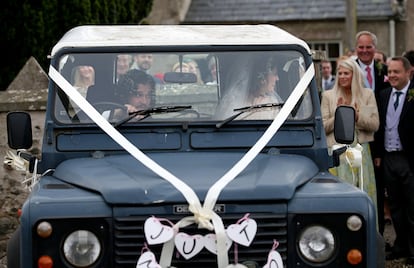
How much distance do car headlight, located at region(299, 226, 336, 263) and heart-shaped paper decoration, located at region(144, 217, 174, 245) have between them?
70cm

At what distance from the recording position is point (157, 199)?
5.22 m

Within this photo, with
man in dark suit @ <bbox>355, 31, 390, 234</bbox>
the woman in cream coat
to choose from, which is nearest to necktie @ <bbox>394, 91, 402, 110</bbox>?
the woman in cream coat

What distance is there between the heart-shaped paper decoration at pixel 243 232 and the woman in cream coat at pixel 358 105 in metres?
3.63

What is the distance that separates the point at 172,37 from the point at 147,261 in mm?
1935

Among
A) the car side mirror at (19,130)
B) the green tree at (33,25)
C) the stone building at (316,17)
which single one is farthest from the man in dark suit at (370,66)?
the stone building at (316,17)

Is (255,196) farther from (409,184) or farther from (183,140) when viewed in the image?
(409,184)

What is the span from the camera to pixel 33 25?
14070mm

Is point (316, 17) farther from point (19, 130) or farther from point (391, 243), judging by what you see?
point (19, 130)

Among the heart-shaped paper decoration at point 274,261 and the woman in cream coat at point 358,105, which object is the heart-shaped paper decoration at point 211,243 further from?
the woman in cream coat at point 358,105

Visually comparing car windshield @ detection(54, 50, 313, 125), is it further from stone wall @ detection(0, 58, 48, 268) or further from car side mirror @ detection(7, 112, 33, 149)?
stone wall @ detection(0, 58, 48, 268)

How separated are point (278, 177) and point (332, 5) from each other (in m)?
21.7

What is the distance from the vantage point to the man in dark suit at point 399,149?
9.20 metres

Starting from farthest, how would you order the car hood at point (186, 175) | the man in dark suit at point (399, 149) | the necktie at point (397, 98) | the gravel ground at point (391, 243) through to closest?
the necktie at point (397, 98) < the man in dark suit at point (399, 149) < the gravel ground at point (391, 243) < the car hood at point (186, 175)

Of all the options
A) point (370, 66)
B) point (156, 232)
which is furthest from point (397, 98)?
point (156, 232)
